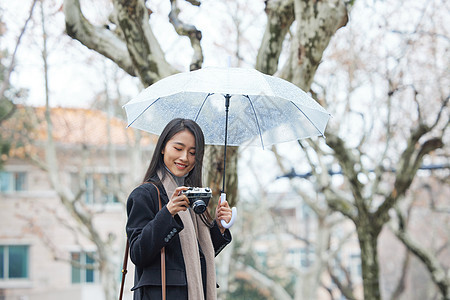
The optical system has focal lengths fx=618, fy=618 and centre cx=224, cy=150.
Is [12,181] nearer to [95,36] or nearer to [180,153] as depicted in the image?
[95,36]

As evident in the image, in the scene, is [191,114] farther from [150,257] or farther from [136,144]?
[136,144]

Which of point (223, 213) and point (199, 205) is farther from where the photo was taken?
point (223, 213)

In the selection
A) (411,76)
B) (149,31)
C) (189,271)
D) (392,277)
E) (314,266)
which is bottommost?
(392,277)

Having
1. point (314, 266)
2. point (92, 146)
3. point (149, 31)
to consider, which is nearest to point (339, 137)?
point (149, 31)

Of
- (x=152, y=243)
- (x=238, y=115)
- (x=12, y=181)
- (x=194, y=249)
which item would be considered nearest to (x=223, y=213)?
(x=194, y=249)

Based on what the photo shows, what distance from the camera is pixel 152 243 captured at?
104 inches

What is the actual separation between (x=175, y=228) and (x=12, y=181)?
758 inches

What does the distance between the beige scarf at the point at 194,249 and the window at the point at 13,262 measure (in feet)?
60.4

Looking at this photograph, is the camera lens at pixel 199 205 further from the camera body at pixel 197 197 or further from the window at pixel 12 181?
the window at pixel 12 181

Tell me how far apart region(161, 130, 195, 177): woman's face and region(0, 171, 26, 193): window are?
18892 mm

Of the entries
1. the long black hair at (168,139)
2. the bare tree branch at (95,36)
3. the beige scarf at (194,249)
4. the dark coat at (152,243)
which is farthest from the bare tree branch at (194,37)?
the dark coat at (152,243)

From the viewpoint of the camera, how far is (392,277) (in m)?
25.2

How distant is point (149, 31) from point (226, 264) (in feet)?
28.5

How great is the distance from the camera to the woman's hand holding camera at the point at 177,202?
268 cm
